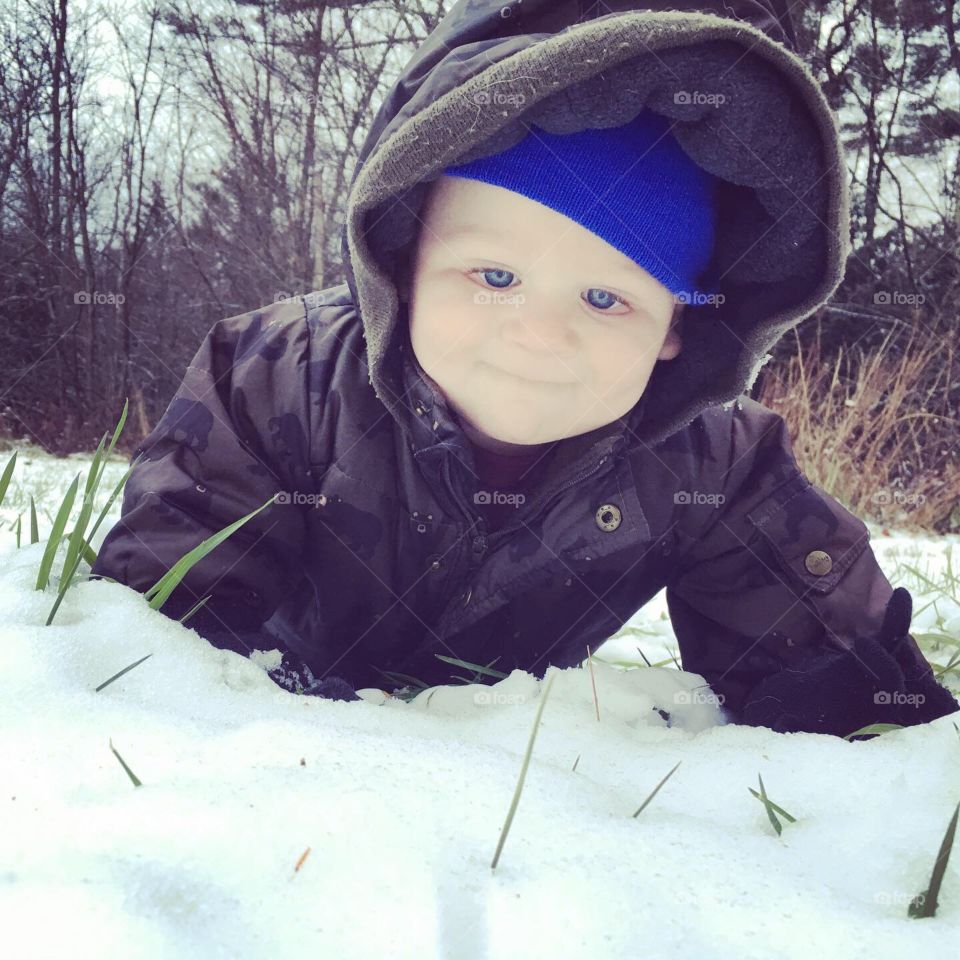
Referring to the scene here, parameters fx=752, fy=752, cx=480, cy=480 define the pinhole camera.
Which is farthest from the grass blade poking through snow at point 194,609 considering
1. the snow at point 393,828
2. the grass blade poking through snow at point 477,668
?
the grass blade poking through snow at point 477,668

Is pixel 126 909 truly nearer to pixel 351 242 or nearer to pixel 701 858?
pixel 701 858

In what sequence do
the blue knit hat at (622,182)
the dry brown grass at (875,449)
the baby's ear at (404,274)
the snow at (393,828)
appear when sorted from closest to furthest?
the snow at (393,828)
the blue knit hat at (622,182)
the baby's ear at (404,274)
the dry brown grass at (875,449)

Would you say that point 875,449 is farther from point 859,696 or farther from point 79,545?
point 79,545

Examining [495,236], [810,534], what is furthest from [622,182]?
[810,534]

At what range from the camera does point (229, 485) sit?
1.39 metres

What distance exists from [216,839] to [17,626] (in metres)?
0.52

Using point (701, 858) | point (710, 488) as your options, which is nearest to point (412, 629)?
point (710, 488)

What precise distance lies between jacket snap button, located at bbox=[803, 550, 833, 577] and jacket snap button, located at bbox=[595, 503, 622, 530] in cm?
40

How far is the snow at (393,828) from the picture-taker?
50cm

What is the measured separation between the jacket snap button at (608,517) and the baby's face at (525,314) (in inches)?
7.8

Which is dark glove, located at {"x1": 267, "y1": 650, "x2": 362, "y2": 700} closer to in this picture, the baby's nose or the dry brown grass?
the baby's nose

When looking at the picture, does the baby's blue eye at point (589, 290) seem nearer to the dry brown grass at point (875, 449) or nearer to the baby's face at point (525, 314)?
the baby's face at point (525, 314)

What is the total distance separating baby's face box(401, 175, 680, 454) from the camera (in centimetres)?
127

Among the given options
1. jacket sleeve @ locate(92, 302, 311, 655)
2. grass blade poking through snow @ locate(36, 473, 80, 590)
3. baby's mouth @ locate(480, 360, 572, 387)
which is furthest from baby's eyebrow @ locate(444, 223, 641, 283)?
grass blade poking through snow @ locate(36, 473, 80, 590)
